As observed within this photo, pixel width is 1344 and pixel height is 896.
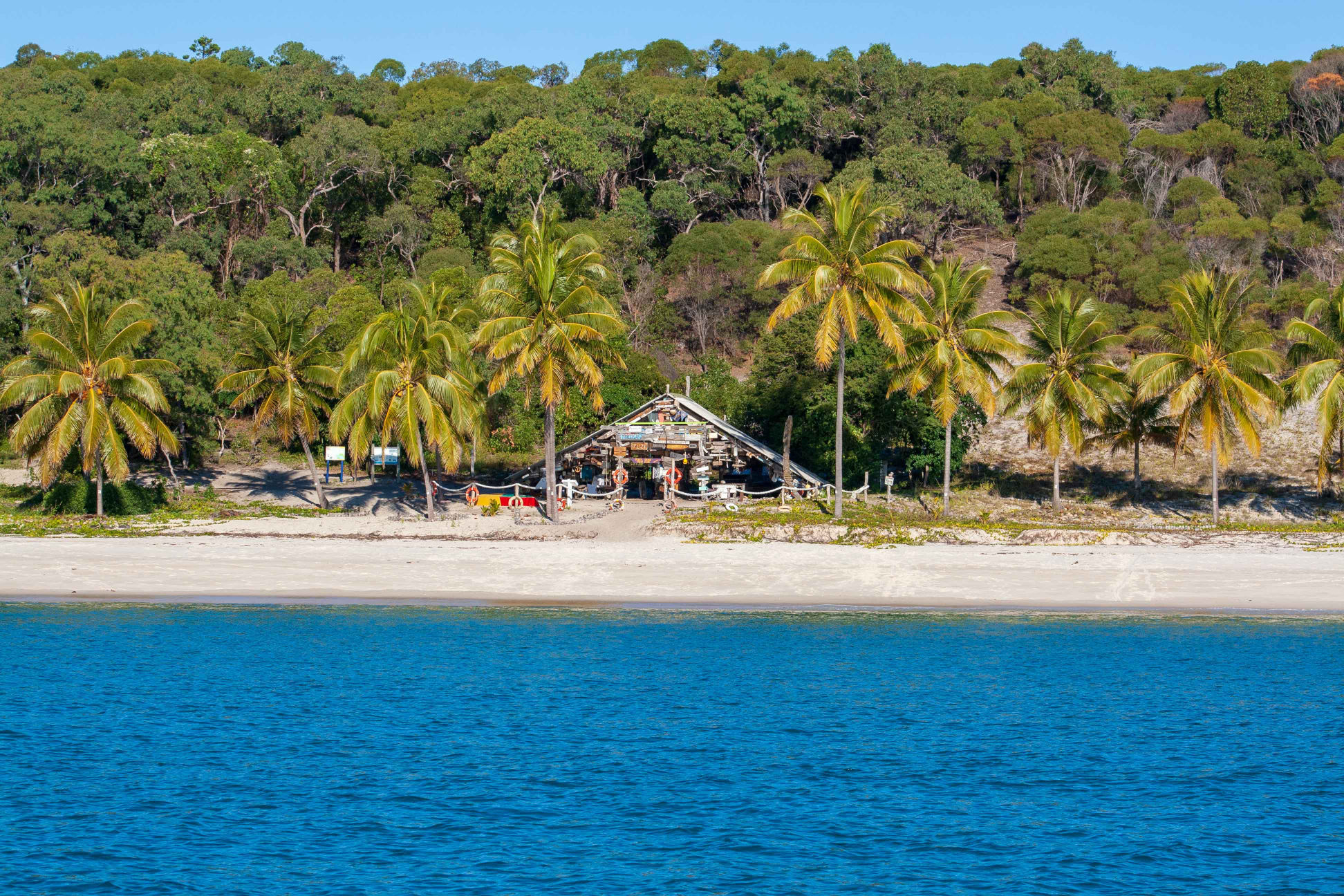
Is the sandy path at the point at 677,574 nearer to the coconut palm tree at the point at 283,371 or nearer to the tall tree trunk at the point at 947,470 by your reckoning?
the tall tree trunk at the point at 947,470

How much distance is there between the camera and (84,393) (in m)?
37.9

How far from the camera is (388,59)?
4422 inches

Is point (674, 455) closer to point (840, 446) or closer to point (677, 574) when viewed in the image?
point (840, 446)

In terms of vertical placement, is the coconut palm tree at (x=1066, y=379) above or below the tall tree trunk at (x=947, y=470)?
above

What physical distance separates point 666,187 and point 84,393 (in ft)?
151

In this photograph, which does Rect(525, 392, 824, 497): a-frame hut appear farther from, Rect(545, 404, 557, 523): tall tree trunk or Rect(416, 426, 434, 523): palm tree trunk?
Rect(416, 426, 434, 523): palm tree trunk

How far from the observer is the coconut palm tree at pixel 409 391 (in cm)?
3891

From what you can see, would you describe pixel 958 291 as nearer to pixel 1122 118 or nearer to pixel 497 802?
pixel 497 802

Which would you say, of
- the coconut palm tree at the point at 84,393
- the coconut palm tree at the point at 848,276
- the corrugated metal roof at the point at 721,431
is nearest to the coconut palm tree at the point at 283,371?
the coconut palm tree at the point at 84,393

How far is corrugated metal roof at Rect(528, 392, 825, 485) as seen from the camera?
4331 cm

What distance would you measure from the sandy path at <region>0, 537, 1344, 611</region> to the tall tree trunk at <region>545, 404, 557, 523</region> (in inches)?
139

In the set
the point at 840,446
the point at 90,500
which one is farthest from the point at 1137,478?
the point at 90,500

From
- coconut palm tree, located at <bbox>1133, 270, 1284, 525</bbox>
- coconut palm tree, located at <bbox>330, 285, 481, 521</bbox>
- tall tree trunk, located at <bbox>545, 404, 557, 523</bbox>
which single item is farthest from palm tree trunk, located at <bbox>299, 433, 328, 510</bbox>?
coconut palm tree, located at <bbox>1133, 270, 1284, 525</bbox>

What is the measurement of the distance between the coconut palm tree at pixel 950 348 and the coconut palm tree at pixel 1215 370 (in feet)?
16.4
